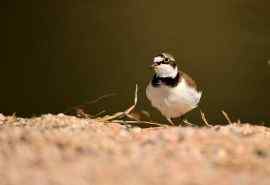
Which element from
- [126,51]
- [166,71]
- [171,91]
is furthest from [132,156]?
[126,51]

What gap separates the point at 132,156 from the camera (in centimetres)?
385

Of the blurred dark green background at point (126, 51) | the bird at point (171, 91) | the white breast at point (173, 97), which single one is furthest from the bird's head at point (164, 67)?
the blurred dark green background at point (126, 51)

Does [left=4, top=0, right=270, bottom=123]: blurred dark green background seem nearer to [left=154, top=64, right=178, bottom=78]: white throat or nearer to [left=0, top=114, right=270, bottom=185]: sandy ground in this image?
[left=154, top=64, right=178, bottom=78]: white throat

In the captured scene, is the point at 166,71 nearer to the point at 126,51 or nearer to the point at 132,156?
the point at 126,51

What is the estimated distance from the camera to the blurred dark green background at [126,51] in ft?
22.9

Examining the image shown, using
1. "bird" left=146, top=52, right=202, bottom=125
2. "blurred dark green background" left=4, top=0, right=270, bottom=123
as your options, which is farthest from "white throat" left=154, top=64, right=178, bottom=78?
"blurred dark green background" left=4, top=0, right=270, bottom=123

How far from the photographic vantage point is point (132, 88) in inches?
275

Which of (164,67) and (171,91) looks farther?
(164,67)

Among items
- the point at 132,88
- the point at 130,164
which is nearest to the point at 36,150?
the point at 130,164

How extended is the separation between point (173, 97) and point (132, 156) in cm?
163

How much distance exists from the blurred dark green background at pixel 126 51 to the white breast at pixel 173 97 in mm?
1384

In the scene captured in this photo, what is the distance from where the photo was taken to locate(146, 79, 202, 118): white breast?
5441 mm

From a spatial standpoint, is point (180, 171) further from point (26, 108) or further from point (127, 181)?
point (26, 108)

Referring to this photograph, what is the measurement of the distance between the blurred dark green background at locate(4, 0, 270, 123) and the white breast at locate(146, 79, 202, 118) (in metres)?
1.38
